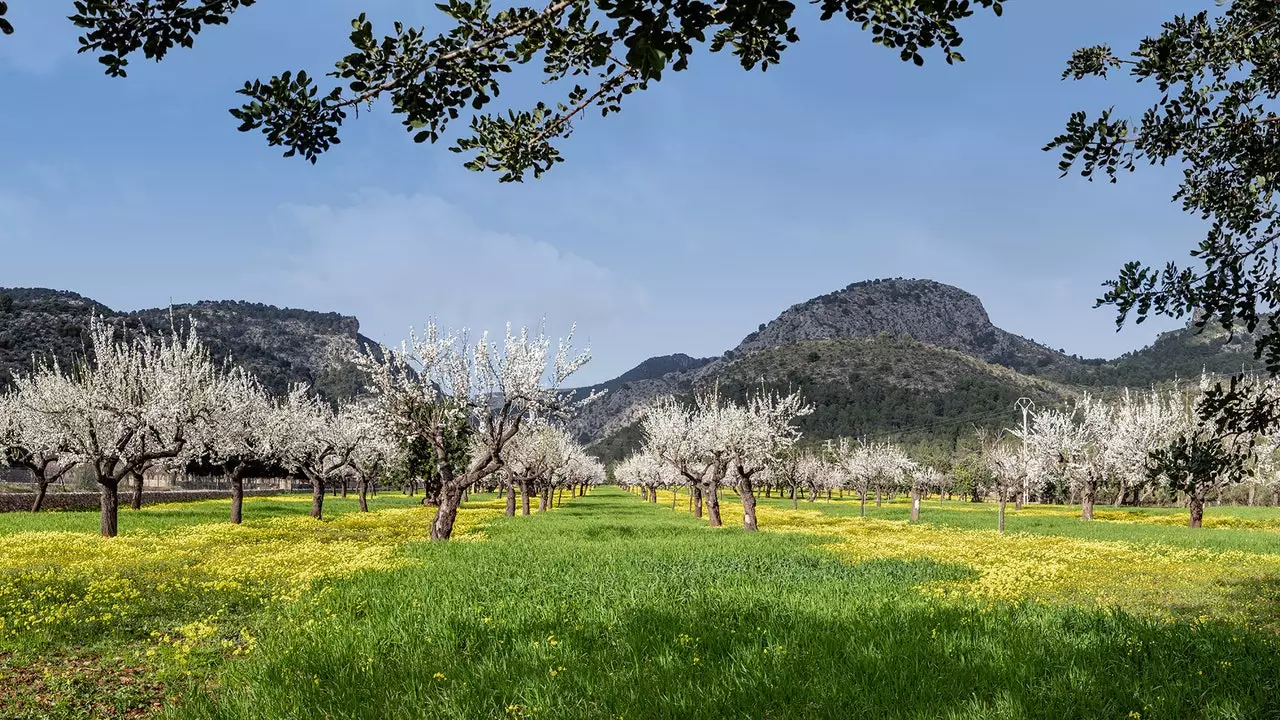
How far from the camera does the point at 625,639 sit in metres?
8.61

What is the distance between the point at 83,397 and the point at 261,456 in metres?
14.6

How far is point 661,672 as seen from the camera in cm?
739

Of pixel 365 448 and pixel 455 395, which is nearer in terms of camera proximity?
pixel 455 395

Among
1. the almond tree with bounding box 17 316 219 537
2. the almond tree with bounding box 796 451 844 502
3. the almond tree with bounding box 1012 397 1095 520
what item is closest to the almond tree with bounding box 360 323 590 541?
the almond tree with bounding box 17 316 219 537

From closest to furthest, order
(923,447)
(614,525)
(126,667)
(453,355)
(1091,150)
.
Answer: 1. (1091,150)
2. (126,667)
3. (453,355)
4. (614,525)
5. (923,447)

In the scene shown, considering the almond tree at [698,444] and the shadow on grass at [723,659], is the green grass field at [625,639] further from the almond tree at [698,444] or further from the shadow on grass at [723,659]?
the almond tree at [698,444]

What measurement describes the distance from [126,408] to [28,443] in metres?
21.1

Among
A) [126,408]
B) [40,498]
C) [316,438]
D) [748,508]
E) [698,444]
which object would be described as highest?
[126,408]

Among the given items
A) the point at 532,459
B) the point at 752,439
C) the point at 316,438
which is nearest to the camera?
the point at 752,439

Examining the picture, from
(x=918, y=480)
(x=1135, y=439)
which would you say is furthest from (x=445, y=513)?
(x=918, y=480)

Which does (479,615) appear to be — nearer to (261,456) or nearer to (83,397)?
(83,397)

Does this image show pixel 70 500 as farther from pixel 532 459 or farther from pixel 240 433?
pixel 532 459

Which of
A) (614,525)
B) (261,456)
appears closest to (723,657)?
(614,525)

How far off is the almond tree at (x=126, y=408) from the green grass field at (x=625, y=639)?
9766 millimetres
